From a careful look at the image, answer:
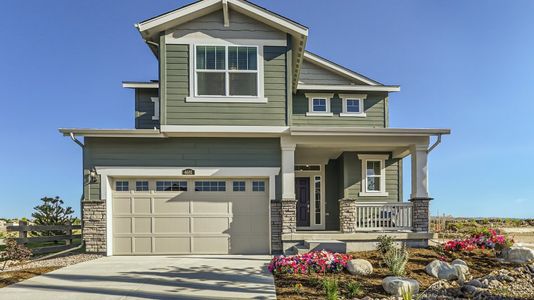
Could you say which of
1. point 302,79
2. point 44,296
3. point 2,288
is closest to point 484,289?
point 44,296

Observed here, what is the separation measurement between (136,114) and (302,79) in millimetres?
6739

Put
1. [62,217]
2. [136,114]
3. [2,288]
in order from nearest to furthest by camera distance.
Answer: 1. [2,288]
2. [62,217]
3. [136,114]

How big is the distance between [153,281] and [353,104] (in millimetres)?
10253

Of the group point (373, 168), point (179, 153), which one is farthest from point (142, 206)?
point (373, 168)

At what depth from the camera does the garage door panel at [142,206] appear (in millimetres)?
10289

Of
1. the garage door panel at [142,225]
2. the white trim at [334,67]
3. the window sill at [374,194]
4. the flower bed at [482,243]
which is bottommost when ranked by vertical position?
the flower bed at [482,243]

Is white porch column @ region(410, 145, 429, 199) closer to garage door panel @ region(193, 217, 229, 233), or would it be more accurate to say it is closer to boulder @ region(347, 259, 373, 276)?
boulder @ region(347, 259, 373, 276)

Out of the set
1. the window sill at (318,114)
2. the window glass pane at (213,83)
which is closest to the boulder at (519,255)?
the window sill at (318,114)

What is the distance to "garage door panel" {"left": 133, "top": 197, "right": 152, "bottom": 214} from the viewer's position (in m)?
10.3

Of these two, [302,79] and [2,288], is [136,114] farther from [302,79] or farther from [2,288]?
[2,288]

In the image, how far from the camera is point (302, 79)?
1484 centimetres

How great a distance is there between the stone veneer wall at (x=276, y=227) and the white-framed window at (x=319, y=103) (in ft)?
17.3

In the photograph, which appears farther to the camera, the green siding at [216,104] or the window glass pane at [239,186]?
the window glass pane at [239,186]

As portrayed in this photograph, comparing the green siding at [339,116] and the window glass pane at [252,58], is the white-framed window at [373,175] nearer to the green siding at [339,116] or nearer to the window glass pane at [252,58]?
the green siding at [339,116]
